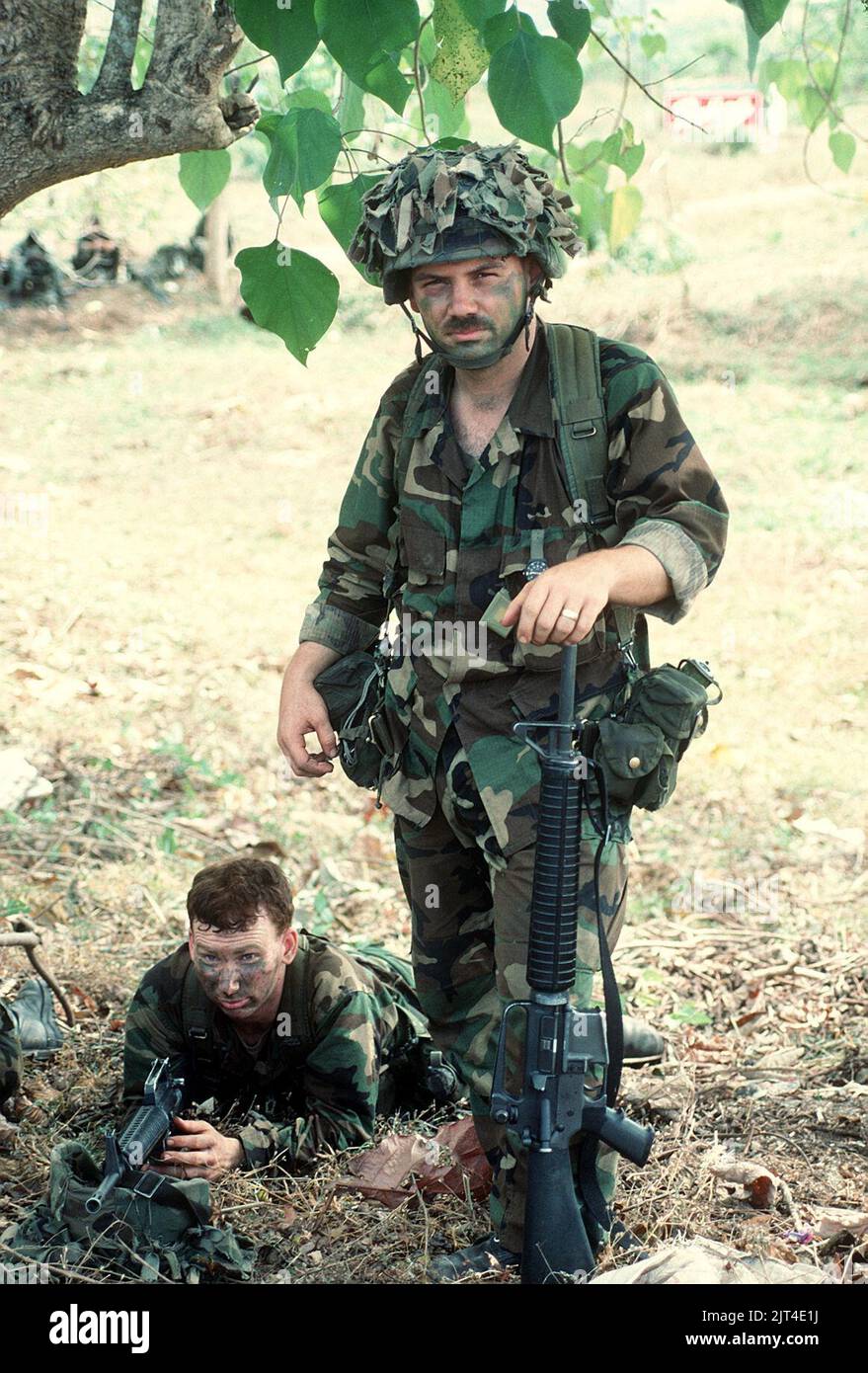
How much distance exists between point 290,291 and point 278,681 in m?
4.61

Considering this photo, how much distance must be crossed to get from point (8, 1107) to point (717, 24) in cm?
2591

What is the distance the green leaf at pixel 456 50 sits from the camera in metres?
3.19

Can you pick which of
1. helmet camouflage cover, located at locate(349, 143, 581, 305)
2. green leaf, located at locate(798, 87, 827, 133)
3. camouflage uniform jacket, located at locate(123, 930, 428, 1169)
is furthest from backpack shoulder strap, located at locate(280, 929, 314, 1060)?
green leaf, located at locate(798, 87, 827, 133)

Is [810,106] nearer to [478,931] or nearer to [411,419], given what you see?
[411,419]

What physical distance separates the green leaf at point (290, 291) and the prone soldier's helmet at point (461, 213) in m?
0.33

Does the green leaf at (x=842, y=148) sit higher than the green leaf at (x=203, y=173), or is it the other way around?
the green leaf at (x=842, y=148)

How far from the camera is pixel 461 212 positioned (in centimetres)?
260

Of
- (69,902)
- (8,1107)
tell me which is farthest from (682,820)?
(8,1107)

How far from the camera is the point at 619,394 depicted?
2.66 meters

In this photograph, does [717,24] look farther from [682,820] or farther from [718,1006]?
[718,1006]

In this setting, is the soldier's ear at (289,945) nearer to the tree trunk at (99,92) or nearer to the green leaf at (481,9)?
the tree trunk at (99,92)

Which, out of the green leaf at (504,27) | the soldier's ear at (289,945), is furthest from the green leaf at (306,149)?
the soldier's ear at (289,945)

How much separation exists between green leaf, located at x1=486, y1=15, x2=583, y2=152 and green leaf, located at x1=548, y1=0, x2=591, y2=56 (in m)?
0.12
